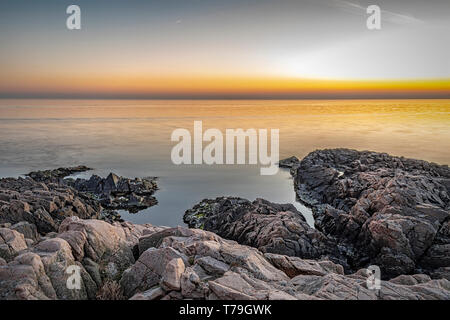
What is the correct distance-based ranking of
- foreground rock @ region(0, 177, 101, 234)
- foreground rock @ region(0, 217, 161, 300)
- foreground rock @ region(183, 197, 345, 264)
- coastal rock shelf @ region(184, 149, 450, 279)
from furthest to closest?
foreground rock @ region(0, 177, 101, 234), foreground rock @ region(183, 197, 345, 264), coastal rock shelf @ region(184, 149, 450, 279), foreground rock @ region(0, 217, 161, 300)

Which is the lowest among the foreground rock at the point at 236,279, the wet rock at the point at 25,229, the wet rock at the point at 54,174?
the wet rock at the point at 54,174

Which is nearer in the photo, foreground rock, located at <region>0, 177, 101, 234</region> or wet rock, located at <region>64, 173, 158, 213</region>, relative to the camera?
foreground rock, located at <region>0, 177, 101, 234</region>

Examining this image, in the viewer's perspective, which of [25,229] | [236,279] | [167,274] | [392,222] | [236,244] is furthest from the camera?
[392,222]

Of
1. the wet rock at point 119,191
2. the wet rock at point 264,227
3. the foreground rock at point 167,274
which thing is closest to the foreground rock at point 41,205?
the wet rock at point 119,191

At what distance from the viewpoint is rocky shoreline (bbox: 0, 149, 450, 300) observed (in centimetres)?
909

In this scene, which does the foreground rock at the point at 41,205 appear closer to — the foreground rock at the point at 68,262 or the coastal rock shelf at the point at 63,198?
the coastal rock shelf at the point at 63,198

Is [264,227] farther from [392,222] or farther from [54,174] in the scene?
[54,174]

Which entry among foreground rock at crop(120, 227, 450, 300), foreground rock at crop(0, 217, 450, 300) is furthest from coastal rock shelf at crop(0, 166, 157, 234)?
foreground rock at crop(120, 227, 450, 300)

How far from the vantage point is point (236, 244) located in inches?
550

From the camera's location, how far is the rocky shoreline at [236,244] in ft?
29.8

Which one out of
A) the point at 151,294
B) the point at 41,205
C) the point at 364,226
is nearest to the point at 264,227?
the point at 364,226

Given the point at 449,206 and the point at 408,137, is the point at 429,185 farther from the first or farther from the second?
the point at 408,137

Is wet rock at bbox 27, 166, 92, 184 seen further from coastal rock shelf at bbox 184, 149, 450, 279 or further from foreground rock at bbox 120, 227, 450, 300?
foreground rock at bbox 120, 227, 450, 300
